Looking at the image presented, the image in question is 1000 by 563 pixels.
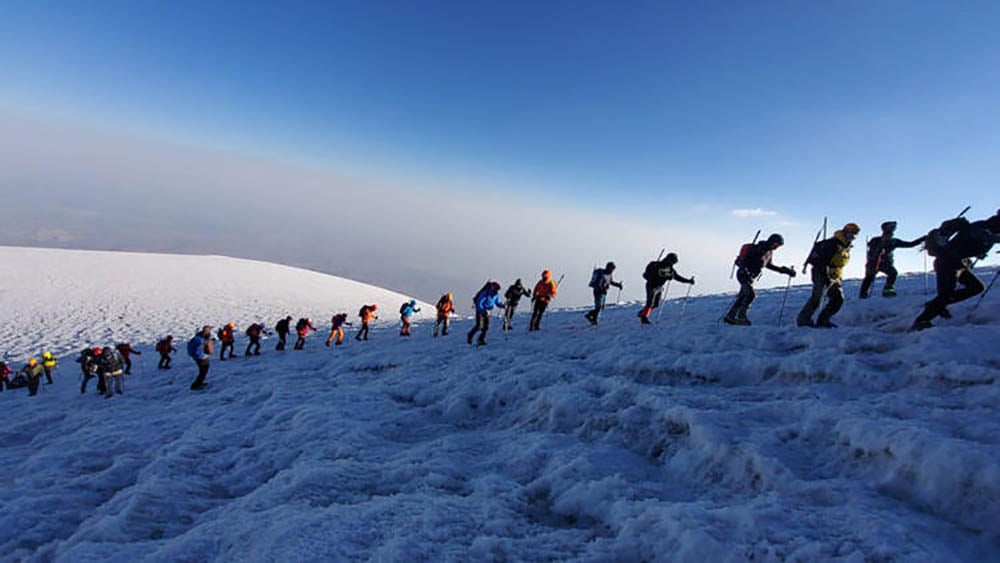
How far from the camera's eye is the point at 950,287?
8.48m

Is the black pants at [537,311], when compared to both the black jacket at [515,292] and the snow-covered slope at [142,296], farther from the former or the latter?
the snow-covered slope at [142,296]

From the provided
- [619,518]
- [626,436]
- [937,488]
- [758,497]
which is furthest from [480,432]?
[937,488]

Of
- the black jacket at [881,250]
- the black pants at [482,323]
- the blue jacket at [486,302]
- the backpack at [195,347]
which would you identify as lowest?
the backpack at [195,347]

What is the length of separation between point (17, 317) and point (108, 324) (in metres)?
7.15

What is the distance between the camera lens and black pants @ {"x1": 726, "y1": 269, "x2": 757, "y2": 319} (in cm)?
1163

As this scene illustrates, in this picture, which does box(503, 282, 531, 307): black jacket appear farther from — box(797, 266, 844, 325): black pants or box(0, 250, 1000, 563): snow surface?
box(797, 266, 844, 325): black pants

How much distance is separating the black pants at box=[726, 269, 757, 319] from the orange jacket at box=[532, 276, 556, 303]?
573cm

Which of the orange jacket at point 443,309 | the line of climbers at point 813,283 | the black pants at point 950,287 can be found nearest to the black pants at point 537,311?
the line of climbers at point 813,283

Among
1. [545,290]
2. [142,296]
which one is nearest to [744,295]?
[545,290]

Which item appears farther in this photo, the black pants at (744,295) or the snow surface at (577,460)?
the black pants at (744,295)

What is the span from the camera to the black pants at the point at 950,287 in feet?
27.6

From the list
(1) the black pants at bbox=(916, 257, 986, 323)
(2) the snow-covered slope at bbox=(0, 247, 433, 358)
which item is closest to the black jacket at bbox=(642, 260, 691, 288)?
(1) the black pants at bbox=(916, 257, 986, 323)

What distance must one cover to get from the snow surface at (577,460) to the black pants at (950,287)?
1.97ft

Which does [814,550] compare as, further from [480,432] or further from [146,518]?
[146,518]
